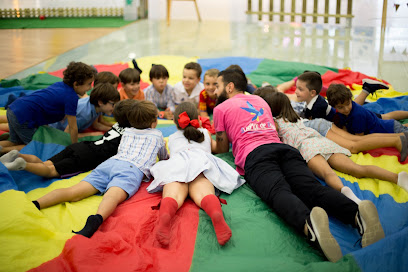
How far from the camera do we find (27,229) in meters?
1.85

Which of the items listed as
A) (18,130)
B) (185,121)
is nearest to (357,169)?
(185,121)

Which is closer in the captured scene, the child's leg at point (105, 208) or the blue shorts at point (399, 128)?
the child's leg at point (105, 208)

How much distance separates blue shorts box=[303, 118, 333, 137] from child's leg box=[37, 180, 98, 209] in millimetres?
1637

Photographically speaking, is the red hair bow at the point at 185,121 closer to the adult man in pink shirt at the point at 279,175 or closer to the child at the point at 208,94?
the adult man in pink shirt at the point at 279,175

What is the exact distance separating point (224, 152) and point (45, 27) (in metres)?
6.27

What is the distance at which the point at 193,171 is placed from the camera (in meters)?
2.32

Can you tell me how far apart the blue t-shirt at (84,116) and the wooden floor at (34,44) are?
1.60 meters

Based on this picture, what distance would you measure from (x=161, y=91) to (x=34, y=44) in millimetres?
3157

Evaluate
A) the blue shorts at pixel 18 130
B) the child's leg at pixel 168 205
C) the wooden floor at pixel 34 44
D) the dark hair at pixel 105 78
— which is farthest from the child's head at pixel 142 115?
the wooden floor at pixel 34 44

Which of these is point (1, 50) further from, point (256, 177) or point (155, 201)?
point (256, 177)

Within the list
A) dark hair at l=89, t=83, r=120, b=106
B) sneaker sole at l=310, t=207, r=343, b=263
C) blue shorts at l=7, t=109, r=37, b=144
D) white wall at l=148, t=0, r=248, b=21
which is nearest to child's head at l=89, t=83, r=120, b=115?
dark hair at l=89, t=83, r=120, b=106

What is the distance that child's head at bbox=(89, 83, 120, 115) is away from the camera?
3.14 m

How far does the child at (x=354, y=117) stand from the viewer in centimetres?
291

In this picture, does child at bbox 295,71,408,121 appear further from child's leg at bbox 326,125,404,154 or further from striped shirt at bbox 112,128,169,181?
striped shirt at bbox 112,128,169,181
